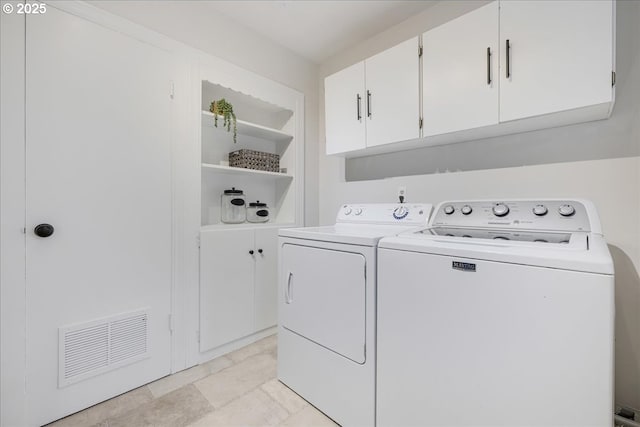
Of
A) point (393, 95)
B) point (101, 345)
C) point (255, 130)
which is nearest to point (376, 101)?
point (393, 95)

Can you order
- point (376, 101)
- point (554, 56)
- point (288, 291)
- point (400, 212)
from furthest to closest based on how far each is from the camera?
1. point (376, 101)
2. point (400, 212)
3. point (288, 291)
4. point (554, 56)

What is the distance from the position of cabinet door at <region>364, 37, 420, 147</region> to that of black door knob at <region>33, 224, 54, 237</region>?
6.17 feet

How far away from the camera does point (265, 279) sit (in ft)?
7.59

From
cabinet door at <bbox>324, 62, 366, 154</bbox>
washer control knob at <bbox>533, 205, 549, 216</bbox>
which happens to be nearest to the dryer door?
washer control knob at <bbox>533, 205, 549, 216</bbox>

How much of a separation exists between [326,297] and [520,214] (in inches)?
41.0

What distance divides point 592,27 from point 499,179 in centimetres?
78

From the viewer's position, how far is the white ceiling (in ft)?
6.48

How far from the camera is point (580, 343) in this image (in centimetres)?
78

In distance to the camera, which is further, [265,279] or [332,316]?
[265,279]

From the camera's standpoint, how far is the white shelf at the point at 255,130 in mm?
2072

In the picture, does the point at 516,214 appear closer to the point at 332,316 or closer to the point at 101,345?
the point at 332,316

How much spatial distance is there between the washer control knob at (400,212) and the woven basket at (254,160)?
120 centimetres

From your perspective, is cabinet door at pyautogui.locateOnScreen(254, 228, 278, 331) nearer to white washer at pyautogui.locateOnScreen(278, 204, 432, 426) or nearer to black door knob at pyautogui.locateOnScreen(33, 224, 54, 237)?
white washer at pyautogui.locateOnScreen(278, 204, 432, 426)

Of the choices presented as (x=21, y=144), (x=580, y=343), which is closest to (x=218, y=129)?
(x=21, y=144)
